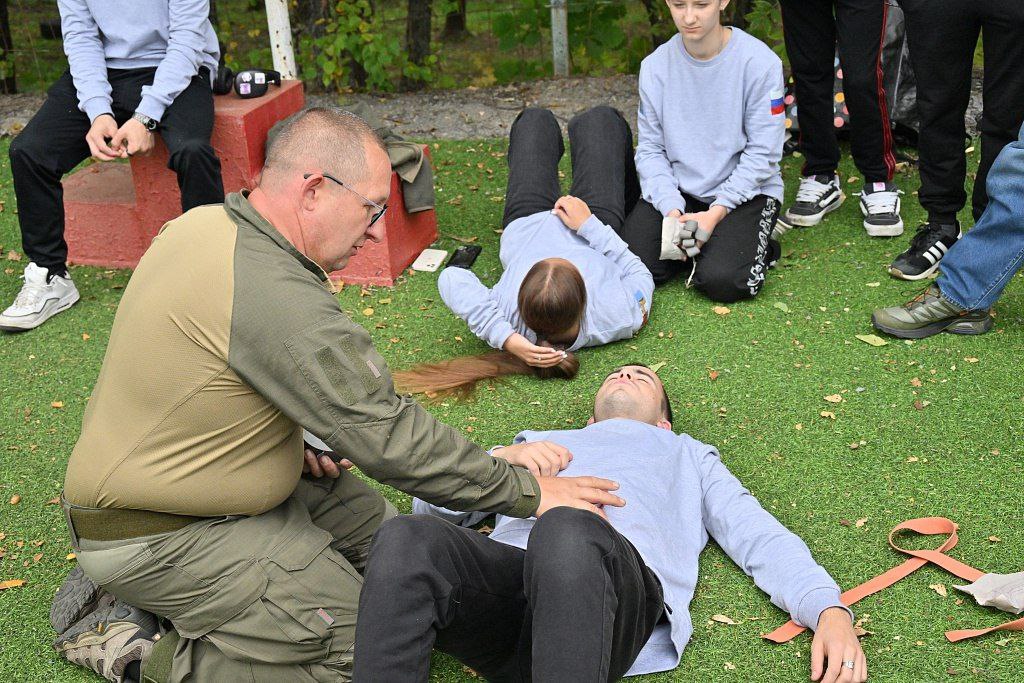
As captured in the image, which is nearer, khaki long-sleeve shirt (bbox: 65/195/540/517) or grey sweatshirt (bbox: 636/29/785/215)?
khaki long-sleeve shirt (bbox: 65/195/540/517)

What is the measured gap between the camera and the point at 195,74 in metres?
4.66

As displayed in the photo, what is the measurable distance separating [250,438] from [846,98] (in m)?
3.57

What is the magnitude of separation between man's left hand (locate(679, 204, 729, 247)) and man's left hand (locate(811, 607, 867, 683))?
2189mm

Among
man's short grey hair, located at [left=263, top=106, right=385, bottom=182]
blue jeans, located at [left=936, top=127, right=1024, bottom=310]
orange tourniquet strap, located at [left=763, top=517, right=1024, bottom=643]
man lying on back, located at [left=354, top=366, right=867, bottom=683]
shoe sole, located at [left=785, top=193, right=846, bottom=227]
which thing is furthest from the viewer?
shoe sole, located at [left=785, top=193, right=846, bottom=227]

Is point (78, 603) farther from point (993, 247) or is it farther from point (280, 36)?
point (280, 36)

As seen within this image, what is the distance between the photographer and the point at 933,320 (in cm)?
388

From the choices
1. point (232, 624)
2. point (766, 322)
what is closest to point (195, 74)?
point (766, 322)

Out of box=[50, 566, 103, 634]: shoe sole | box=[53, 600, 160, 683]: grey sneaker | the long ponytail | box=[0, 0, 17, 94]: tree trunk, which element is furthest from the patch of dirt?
box=[53, 600, 160, 683]: grey sneaker

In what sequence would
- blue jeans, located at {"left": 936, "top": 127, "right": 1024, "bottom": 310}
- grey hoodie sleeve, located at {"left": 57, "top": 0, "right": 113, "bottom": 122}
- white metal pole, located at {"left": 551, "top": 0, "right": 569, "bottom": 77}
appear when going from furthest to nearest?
1. white metal pole, located at {"left": 551, "top": 0, "right": 569, "bottom": 77}
2. grey hoodie sleeve, located at {"left": 57, "top": 0, "right": 113, "bottom": 122}
3. blue jeans, located at {"left": 936, "top": 127, "right": 1024, "bottom": 310}

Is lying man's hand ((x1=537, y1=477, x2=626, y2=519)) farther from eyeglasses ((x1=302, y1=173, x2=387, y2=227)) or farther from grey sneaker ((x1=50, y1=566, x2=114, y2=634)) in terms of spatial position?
grey sneaker ((x1=50, y1=566, x2=114, y2=634))

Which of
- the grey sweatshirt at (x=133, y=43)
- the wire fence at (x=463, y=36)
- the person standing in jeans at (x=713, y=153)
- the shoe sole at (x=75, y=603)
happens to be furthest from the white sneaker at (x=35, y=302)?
the wire fence at (x=463, y=36)

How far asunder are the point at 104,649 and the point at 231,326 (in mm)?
1002

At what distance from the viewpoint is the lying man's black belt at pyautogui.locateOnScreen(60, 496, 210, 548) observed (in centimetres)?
230

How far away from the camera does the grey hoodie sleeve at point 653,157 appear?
4.57m
